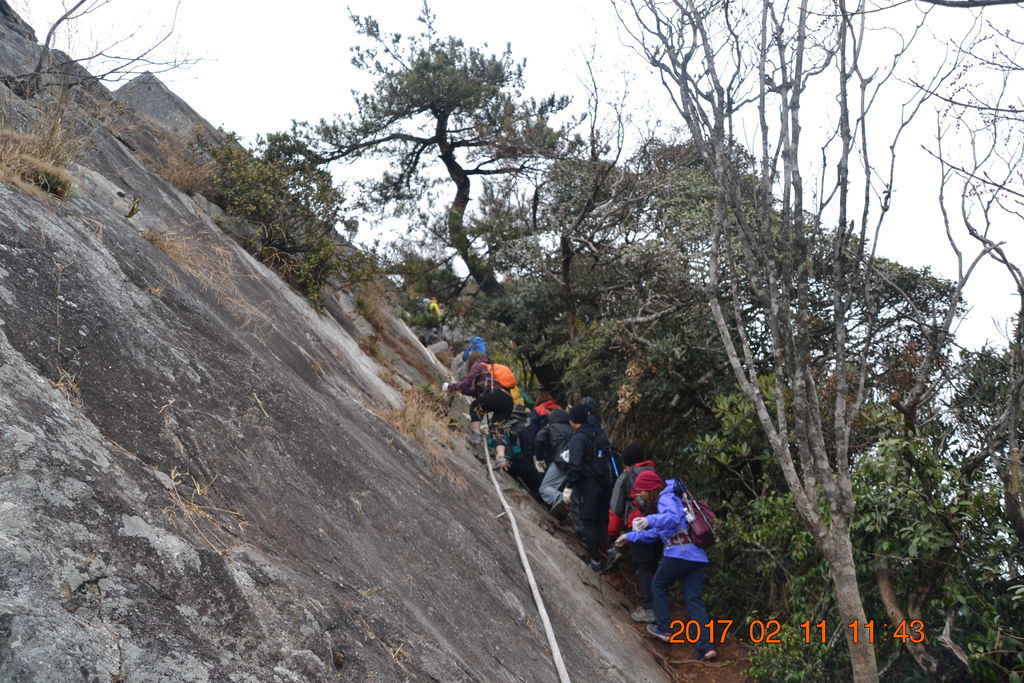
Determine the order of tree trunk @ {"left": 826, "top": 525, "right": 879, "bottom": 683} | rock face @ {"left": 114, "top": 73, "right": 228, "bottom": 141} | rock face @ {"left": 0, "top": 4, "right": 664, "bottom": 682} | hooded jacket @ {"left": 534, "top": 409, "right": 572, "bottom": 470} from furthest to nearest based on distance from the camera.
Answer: rock face @ {"left": 114, "top": 73, "right": 228, "bottom": 141} → hooded jacket @ {"left": 534, "top": 409, "right": 572, "bottom": 470} → tree trunk @ {"left": 826, "top": 525, "right": 879, "bottom": 683} → rock face @ {"left": 0, "top": 4, "right": 664, "bottom": 682}

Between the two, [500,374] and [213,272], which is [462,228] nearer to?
[500,374]

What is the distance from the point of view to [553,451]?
10.9m

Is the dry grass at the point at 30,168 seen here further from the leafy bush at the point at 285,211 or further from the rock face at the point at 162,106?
the rock face at the point at 162,106

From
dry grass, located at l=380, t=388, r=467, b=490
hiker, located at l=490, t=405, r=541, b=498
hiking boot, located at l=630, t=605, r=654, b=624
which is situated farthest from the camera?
hiker, located at l=490, t=405, r=541, b=498

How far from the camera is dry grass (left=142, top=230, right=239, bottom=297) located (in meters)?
7.33

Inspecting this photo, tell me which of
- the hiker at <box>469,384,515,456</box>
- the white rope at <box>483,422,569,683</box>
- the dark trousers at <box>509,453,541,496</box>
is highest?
the hiker at <box>469,384,515,456</box>

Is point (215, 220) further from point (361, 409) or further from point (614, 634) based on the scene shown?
point (614, 634)

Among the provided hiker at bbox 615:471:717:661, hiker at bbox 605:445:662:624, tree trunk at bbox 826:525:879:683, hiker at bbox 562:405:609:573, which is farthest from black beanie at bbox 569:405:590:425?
tree trunk at bbox 826:525:879:683

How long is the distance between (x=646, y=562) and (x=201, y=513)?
6.28 meters

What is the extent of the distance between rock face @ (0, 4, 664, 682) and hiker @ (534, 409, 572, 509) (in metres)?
2.47

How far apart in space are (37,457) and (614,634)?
6031 millimetres

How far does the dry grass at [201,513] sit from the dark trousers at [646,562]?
5807 mm

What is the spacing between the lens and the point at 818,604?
7828 millimetres

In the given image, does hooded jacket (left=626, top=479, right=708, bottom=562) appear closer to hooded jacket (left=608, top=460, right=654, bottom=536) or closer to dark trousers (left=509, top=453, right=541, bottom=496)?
hooded jacket (left=608, top=460, right=654, bottom=536)
